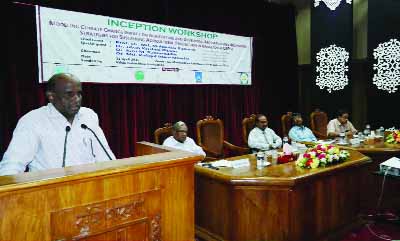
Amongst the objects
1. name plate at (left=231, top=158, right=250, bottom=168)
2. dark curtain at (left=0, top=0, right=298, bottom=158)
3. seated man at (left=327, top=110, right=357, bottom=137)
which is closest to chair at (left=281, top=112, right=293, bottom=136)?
dark curtain at (left=0, top=0, right=298, bottom=158)

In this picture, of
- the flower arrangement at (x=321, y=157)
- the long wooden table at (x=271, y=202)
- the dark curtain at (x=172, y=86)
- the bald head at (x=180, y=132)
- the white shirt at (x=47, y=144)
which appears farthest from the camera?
the bald head at (x=180, y=132)

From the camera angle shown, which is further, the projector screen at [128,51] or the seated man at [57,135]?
the projector screen at [128,51]

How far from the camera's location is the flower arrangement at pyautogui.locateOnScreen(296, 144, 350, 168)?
8.86 ft

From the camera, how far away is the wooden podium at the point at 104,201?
115cm

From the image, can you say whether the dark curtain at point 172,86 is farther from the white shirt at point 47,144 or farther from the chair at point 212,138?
the white shirt at point 47,144

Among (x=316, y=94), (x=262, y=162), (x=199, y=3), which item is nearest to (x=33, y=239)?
(x=262, y=162)

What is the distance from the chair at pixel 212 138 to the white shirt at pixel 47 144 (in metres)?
2.39

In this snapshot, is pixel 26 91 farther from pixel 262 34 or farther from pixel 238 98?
pixel 262 34

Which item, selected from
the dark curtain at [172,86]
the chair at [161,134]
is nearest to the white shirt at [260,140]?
the dark curtain at [172,86]

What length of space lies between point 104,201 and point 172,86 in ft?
11.3

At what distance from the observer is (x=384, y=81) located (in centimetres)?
545

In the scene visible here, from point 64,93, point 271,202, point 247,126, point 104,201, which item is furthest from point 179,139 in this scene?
point 104,201

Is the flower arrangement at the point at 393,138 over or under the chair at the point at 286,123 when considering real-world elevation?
under

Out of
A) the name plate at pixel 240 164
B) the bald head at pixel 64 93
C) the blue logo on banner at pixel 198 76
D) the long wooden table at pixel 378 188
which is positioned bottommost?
the long wooden table at pixel 378 188
